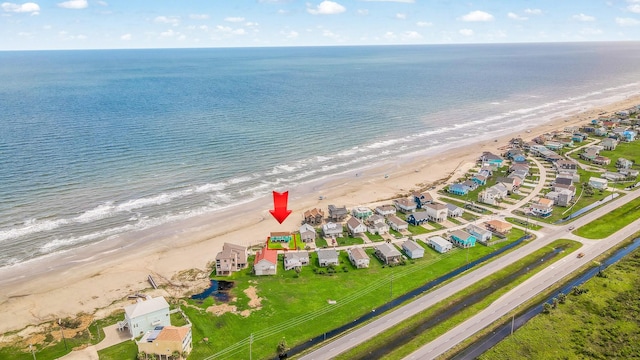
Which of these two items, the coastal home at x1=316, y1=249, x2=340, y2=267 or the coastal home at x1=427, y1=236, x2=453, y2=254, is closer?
the coastal home at x1=316, y1=249, x2=340, y2=267

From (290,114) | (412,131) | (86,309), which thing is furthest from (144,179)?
(412,131)

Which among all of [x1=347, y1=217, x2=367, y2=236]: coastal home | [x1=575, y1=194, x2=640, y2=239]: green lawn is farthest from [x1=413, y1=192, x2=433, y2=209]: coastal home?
[x1=575, y1=194, x2=640, y2=239]: green lawn

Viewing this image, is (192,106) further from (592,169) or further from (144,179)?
(592,169)

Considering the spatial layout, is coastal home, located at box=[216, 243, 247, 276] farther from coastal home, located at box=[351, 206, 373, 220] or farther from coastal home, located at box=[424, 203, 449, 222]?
coastal home, located at box=[424, 203, 449, 222]

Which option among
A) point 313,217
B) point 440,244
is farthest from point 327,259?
point 440,244

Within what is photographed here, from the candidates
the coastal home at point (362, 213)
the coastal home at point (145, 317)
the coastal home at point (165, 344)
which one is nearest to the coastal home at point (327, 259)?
the coastal home at point (362, 213)
